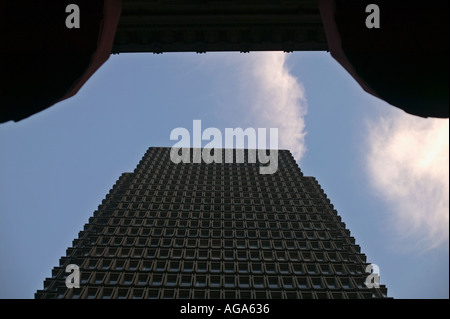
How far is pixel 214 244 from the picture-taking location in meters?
42.3

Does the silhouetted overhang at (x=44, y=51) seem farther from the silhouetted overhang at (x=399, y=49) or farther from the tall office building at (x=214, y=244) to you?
the tall office building at (x=214, y=244)

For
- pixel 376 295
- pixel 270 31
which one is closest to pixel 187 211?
pixel 376 295

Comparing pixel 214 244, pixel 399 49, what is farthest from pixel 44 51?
pixel 214 244

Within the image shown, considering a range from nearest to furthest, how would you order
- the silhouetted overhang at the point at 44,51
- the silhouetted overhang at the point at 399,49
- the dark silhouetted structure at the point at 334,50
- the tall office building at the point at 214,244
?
the silhouetted overhang at the point at 399,49 < the dark silhouetted structure at the point at 334,50 < the silhouetted overhang at the point at 44,51 < the tall office building at the point at 214,244

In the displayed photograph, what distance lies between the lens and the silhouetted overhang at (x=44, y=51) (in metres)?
6.18

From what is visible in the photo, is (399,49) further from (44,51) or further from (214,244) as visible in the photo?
(214,244)

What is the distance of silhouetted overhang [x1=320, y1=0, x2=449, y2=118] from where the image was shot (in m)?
5.28

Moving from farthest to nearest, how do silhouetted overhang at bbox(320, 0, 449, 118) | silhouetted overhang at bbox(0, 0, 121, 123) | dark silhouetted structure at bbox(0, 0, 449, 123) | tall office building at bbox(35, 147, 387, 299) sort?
1. tall office building at bbox(35, 147, 387, 299)
2. silhouetted overhang at bbox(0, 0, 121, 123)
3. dark silhouetted structure at bbox(0, 0, 449, 123)
4. silhouetted overhang at bbox(320, 0, 449, 118)

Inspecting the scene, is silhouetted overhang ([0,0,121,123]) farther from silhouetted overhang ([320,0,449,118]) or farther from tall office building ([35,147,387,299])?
tall office building ([35,147,387,299])

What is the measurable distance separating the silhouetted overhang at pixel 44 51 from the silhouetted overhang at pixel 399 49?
4554mm

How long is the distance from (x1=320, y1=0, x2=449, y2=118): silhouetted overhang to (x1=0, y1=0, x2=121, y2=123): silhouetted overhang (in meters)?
4.55

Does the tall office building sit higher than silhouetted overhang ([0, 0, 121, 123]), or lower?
higher

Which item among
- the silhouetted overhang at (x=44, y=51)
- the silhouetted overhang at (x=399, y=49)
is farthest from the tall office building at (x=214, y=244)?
the silhouetted overhang at (x=399, y=49)

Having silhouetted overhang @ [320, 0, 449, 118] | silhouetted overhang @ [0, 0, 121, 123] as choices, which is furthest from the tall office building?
silhouetted overhang @ [320, 0, 449, 118]
